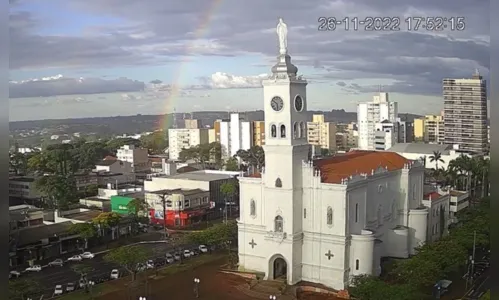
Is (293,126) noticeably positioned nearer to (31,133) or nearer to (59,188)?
(59,188)

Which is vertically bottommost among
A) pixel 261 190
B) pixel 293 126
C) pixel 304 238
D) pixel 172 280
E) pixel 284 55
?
pixel 172 280

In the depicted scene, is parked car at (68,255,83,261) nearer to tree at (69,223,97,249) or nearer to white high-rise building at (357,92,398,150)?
tree at (69,223,97,249)

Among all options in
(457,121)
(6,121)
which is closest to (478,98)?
(457,121)

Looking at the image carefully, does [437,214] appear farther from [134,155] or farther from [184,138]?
[184,138]

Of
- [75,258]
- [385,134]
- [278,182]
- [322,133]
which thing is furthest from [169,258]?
[322,133]

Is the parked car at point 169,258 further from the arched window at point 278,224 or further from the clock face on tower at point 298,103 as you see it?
the clock face on tower at point 298,103

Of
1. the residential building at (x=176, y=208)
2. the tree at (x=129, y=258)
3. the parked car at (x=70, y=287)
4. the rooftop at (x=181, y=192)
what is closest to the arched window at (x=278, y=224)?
the tree at (x=129, y=258)
